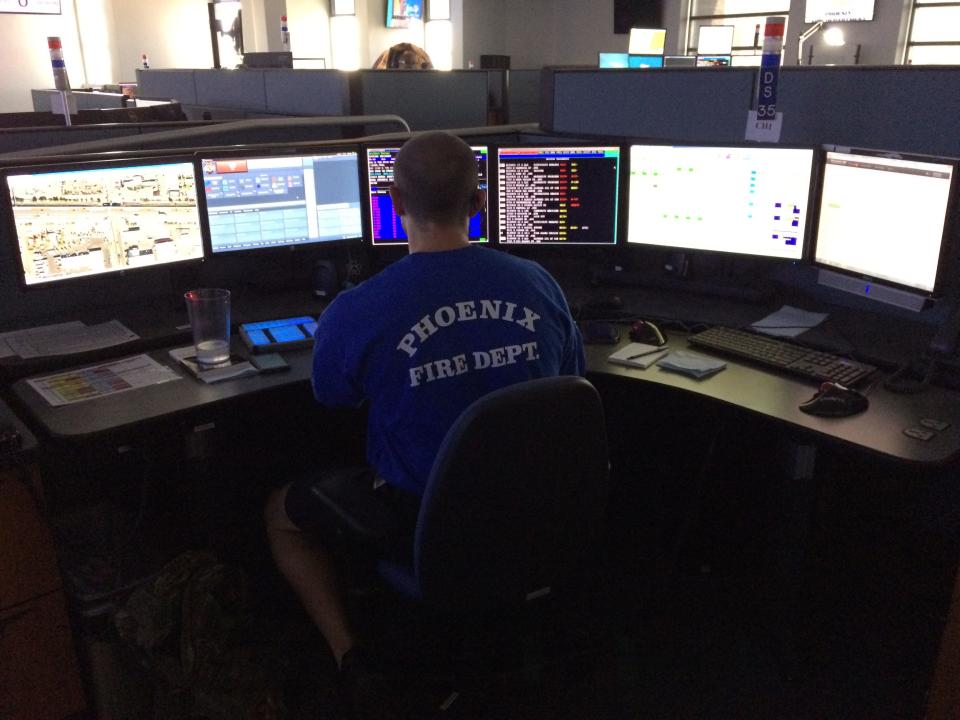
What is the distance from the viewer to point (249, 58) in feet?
15.3

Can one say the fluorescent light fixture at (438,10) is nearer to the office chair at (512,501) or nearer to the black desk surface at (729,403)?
the black desk surface at (729,403)

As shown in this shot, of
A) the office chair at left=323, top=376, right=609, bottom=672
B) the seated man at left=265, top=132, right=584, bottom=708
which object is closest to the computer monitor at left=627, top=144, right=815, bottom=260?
the seated man at left=265, top=132, right=584, bottom=708

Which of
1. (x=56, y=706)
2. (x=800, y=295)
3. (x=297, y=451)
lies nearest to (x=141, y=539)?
(x=56, y=706)

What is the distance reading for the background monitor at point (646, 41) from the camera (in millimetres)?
8156

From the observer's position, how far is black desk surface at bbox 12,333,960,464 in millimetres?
1473

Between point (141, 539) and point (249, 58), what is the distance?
11.8ft

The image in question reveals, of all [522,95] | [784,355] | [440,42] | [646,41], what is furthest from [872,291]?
[440,42]

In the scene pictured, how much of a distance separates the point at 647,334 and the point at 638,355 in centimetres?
11

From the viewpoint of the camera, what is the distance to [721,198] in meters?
2.16

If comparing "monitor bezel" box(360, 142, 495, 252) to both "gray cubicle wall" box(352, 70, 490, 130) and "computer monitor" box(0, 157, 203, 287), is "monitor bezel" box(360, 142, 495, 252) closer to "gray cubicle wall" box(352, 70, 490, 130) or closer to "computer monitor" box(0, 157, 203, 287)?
"computer monitor" box(0, 157, 203, 287)

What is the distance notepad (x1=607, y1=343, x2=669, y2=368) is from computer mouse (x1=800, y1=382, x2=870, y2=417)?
38cm


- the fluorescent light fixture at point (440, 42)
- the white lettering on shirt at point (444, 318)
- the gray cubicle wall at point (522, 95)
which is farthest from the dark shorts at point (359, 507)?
the fluorescent light fixture at point (440, 42)

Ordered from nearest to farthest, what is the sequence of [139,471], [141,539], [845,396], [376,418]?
[376,418] → [845,396] → [141,539] → [139,471]

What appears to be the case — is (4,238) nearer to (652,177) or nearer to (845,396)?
(652,177)
